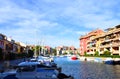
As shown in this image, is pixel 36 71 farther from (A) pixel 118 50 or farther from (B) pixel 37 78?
(A) pixel 118 50

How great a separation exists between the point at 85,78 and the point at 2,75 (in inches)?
785

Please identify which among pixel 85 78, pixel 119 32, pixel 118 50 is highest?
pixel 119 32

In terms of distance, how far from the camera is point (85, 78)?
163 feet

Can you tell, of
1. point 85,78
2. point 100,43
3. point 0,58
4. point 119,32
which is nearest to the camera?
point 85,78

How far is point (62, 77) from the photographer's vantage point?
35.9m

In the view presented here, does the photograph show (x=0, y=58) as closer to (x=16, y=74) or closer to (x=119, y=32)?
(x=119, y=32)

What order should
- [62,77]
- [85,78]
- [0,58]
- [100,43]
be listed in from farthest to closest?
[100,43] → [0,58] → [85,78] → [62,77]

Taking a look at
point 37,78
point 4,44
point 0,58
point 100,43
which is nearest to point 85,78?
point 37,78

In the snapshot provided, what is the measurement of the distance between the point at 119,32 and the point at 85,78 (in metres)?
98.3

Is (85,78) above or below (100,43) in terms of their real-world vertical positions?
below

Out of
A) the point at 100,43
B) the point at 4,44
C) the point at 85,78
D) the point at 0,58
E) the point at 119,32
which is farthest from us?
the point at 100,43

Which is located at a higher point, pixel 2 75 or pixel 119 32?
pixel 119 32

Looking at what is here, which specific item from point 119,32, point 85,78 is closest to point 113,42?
point 119,32

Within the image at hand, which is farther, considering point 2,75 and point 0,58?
point 0,58
